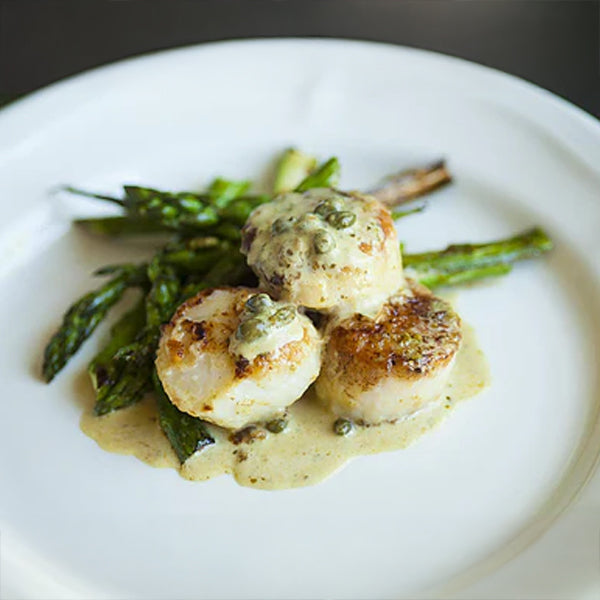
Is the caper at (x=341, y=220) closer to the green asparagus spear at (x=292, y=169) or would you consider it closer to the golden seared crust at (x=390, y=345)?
the golden seared crust at (x=390, y=345)

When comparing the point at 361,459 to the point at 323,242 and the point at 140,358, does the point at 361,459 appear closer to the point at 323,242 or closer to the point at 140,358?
the point at 323,242

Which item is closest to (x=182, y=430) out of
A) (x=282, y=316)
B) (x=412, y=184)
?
(x=282, y=316)

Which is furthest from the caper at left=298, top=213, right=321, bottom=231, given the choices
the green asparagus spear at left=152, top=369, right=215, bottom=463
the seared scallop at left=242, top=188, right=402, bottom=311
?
the green asparagus spear at left=152, top=369, right=215, bottom=463

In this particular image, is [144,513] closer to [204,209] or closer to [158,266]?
[158,266]

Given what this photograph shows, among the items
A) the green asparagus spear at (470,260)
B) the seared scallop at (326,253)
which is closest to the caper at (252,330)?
the seared scallop at (326,253)

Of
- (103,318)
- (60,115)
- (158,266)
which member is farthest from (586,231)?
(60,115)

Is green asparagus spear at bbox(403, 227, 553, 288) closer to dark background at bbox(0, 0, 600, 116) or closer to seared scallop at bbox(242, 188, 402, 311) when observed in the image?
seared scallop at bbox(242, 188, 402, 311)

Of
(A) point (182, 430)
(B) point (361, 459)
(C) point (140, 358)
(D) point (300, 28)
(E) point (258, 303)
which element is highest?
(D) point (300, 28)

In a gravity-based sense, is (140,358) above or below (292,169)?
below
